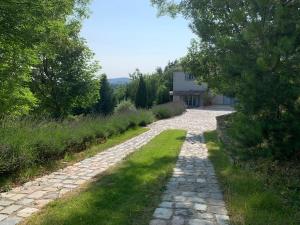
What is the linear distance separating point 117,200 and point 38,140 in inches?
153

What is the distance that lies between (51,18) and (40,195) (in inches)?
253

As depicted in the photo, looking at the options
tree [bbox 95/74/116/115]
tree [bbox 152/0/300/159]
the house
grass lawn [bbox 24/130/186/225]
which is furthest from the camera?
the house

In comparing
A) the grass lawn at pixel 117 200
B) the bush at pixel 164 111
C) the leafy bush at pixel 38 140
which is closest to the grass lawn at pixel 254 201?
the grass lawn at pixel 117 200

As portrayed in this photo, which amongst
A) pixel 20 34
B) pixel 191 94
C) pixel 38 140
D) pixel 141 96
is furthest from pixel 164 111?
pixel 191 94

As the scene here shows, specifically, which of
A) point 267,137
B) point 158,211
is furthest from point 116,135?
point 158,211

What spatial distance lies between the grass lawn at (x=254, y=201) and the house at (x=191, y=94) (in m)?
47.0

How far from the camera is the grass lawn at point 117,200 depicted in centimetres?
565

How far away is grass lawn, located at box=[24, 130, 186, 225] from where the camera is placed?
565 centimetres

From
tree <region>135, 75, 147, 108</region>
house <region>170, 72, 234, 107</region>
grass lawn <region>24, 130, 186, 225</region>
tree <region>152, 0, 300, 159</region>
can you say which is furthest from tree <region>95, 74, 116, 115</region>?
tree <region>152, 0, 300, 159</region>

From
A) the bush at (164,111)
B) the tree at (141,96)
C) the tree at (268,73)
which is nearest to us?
the tree at (268,73)

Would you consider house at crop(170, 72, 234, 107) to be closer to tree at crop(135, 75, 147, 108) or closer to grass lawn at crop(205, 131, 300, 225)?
tree at crop(135, 75, 147, 108)

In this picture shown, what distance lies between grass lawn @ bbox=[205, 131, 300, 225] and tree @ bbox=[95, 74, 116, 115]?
1231 inches

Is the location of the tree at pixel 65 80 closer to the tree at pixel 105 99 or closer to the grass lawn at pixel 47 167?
the tree at pixel 105 99

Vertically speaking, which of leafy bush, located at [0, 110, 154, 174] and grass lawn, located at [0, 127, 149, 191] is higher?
leafy bush, located at [0, 110, 154, 174]
